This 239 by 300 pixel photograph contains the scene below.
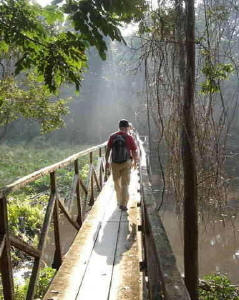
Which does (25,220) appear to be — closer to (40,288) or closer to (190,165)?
(40,288)

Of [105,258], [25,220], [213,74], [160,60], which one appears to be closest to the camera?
[160,60]

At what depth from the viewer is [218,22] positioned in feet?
12.6

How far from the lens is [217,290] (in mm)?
6605

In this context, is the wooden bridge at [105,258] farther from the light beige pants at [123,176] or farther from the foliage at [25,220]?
the foliage at [25,220]

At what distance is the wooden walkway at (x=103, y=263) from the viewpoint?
2803 millimetres

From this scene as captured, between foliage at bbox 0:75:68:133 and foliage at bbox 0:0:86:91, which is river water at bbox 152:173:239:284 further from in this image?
foliage at bbox 0:0:86:91

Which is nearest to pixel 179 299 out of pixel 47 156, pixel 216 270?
pixel 216 270

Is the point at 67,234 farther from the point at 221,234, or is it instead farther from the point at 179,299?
the point at 179,299

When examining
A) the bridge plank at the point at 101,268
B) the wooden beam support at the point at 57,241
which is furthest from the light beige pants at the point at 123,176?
the wooden beam support at the point at 57,241

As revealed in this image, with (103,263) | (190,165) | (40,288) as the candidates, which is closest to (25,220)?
(40,288)

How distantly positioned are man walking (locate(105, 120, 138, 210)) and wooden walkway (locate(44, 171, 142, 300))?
0.38 meters

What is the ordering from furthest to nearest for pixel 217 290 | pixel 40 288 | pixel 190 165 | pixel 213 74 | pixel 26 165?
pixel 26 165 → pixel 217 290 → pixel 40 288 → pixel 190 165 → pixel 213 74

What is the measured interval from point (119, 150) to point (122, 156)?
96mm

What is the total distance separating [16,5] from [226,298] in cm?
575
